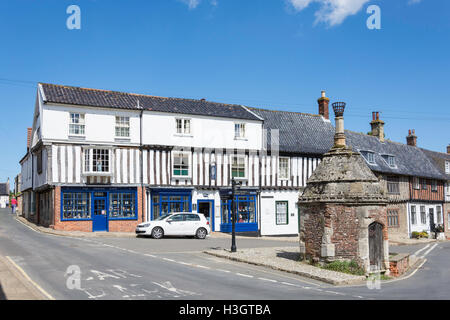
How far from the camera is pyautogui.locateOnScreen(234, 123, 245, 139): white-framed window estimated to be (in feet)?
109

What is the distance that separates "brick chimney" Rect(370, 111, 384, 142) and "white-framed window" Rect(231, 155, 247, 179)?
58.0ft

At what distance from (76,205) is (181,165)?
7.33 meters

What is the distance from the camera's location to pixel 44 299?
392 inches

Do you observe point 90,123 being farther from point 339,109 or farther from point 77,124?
point 339,109

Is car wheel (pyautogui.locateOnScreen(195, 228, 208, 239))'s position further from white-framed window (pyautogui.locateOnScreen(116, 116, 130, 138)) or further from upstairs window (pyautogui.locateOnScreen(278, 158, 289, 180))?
upstairs window (pyautogui.locateOnScreen(278, 158, 289, 180))

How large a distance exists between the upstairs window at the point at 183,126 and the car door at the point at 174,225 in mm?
7239

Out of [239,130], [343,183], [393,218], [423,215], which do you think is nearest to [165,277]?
[343,183]

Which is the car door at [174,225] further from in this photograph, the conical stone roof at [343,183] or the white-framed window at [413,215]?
the white-framed window at [413,215]

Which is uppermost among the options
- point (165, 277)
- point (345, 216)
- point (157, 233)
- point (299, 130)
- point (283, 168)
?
point (299, 130)

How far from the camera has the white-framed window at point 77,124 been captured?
27.9 meters

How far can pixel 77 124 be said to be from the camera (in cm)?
2798

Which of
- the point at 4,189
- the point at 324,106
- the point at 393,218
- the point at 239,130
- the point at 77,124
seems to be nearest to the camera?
the point at 77,124
